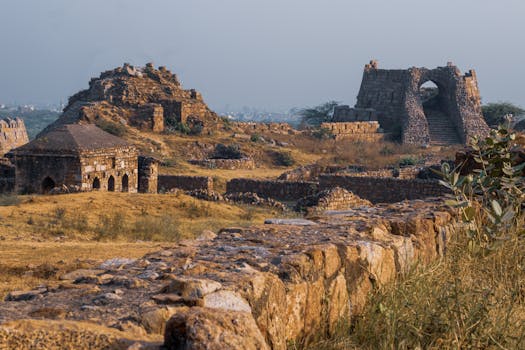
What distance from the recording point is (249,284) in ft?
11.0

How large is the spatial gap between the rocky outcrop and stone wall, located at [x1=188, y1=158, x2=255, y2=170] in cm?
2348

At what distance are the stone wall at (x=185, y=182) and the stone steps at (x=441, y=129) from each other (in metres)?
22.0

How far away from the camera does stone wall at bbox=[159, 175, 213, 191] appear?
21844mm

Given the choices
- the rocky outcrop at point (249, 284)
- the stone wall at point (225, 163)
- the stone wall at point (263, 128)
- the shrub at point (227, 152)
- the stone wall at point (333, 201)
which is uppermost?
the stone wall at point (263, 128)

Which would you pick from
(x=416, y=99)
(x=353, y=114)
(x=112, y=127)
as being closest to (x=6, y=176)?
(x=112, y=127)

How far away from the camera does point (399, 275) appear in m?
4.66

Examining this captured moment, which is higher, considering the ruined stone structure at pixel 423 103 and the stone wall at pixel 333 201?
the ruined stone structure at pixel 423 103

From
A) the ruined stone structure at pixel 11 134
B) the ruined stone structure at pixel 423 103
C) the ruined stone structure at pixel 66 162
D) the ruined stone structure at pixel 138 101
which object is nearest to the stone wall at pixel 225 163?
Result: the ruined stone structure at pixel 138 101

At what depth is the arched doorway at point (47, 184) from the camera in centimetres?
1969

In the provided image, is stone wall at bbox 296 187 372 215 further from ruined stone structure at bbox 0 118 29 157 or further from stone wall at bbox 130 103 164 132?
ruined stone structure at bbox 0 118 29 157

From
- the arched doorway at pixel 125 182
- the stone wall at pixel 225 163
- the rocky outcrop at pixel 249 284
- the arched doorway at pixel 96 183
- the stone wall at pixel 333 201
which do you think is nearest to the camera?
the rocky outcrop at pixel 249 284

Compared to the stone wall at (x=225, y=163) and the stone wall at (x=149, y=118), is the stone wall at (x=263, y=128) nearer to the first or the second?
the stone wall at (x=149, y=118)

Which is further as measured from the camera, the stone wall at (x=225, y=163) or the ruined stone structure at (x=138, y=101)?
the ruined stone structure at (x=138, y=101)

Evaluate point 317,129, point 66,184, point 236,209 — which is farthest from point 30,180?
point 317,129
